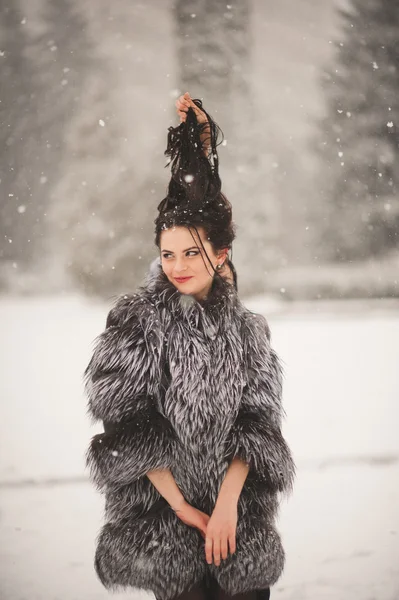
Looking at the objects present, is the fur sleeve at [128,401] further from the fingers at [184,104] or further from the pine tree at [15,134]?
the pine tree at [15,134]

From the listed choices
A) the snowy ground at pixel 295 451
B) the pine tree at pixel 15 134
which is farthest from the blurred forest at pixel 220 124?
the snowy ground at pixel 295 451

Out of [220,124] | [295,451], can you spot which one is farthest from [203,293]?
[220,124]

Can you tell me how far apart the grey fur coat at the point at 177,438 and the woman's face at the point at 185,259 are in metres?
0.02

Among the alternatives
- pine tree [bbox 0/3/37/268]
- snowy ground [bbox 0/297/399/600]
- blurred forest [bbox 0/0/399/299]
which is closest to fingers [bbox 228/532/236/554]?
snowy ground [bbox 0/297/399/600]

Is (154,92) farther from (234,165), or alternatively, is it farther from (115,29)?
(234,165)

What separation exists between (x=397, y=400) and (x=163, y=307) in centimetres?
212

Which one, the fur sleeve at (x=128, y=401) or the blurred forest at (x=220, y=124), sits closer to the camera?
the fur sleeve at (x=128, y=401)

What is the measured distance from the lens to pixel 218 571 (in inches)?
34.9

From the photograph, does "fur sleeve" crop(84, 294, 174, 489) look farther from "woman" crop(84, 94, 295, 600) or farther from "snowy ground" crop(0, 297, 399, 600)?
"snowy ground" crop(0, 297, 399, 600)

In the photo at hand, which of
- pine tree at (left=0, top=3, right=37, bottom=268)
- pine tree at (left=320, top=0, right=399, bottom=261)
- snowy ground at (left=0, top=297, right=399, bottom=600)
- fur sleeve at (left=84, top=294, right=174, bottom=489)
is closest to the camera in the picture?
fur sleeve at (left=84, top=294, right=174, bottom=489)

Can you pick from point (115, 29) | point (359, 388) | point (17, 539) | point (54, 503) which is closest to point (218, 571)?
point (17, 539)

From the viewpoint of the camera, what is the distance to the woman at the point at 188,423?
868mm

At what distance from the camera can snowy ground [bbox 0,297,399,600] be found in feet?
5.59

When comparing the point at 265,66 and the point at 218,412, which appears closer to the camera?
the point at 218,412
